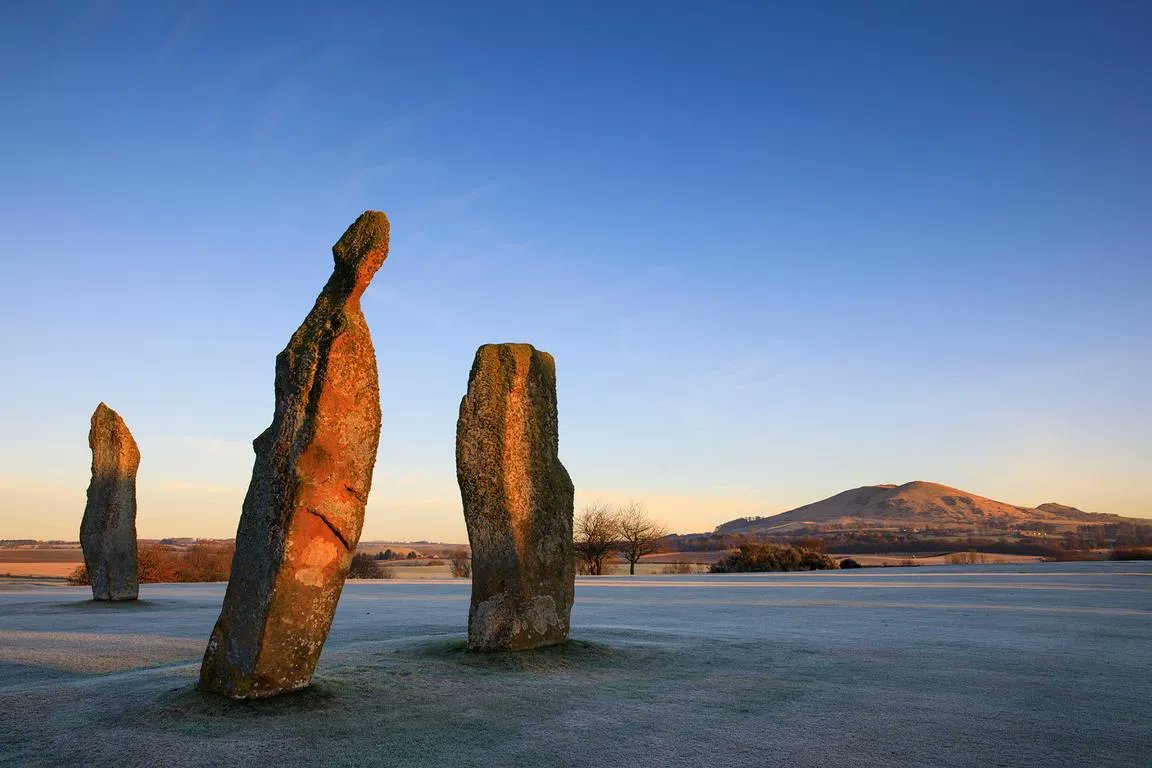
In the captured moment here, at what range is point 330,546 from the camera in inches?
286

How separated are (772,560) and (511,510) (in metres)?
39.2

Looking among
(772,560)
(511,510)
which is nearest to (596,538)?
(772,560)

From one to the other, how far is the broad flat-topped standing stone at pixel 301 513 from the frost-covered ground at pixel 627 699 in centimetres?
39

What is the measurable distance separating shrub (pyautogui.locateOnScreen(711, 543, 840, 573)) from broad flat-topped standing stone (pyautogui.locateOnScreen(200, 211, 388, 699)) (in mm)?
41077

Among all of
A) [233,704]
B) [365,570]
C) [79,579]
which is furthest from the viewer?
[365,570]

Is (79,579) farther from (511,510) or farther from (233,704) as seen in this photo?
(233,704)

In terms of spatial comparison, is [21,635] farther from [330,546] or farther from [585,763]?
[585,763]

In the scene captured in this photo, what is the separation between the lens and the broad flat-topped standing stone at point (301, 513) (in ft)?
22.9

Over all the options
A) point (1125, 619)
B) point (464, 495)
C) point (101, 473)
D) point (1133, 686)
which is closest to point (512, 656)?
point (464, 495)

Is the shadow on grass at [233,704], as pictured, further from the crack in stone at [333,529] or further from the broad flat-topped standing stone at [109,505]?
the broad flat-topped standing stone at [109,505]

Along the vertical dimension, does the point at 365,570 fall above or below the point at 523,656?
below

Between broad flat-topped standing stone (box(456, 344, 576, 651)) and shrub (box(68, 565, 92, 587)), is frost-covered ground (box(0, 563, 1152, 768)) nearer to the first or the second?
broad flat-topped standing stone (box(456, 344, 576, 651))

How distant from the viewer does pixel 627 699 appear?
7.64 meters

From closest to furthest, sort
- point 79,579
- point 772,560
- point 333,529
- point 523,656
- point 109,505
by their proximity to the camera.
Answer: point 333,529 → point 523,656 → point 109,505 → point 79,579 → point 772,560
